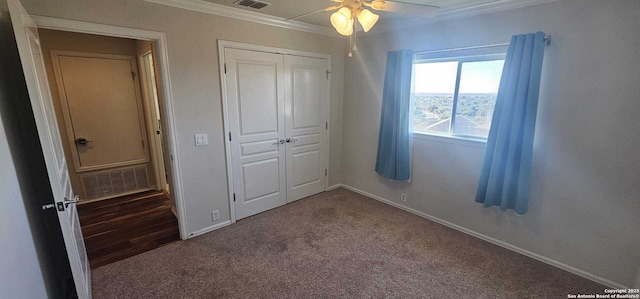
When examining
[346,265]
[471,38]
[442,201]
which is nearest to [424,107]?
[471,38]

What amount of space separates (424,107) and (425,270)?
5.97 feet

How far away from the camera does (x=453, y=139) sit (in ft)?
9.55

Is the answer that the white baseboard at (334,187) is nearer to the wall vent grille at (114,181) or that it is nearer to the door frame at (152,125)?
the door frame at (152,125)

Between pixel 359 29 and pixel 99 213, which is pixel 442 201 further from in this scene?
pixel 99 213

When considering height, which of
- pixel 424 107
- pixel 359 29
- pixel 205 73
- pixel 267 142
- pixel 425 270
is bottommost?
pixel 425 270

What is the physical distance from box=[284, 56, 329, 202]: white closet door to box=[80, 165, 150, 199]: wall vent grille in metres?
2.34

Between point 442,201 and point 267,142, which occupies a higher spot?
point 267,142

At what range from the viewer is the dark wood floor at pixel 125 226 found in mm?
2598

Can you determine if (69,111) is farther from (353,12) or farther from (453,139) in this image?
(453,139)

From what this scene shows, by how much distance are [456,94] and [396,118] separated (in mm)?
693

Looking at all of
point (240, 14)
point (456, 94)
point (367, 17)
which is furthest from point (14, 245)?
point (456, 94)

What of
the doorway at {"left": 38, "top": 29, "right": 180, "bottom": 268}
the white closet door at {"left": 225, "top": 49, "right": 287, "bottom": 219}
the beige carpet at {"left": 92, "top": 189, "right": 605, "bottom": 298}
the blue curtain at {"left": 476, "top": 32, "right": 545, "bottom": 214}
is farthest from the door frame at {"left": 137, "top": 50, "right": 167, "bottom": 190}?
the blue curtain at {"left": 476, "top": 32, "right": 545, "bottom": 214}

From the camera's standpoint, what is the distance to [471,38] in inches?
104

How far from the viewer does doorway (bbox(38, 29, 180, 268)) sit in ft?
10.3
